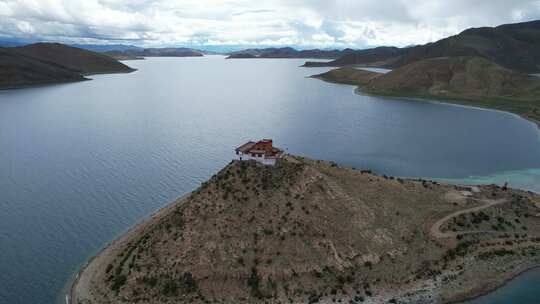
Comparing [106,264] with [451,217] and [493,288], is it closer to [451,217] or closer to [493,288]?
[493,288]

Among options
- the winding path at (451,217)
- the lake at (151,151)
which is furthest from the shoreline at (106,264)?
the winding path at (451,217)

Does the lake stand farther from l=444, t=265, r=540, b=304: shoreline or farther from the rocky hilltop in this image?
l=444, t=265, r=540, b=304: shoreline

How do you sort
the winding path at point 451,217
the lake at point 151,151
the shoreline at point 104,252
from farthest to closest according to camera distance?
the lake at point 151,151 < the winding path at point 451,217 < the shoreline at point 104,252

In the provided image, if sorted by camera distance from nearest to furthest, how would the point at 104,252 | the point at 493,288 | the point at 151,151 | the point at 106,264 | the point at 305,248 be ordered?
the point at 493,288 < the point at 305,248 < the point at 106,264 < the point at 104,252 < the point at 151,151

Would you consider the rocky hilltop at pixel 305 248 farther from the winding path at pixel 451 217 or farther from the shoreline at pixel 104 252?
the shoreline at pixel 104 252

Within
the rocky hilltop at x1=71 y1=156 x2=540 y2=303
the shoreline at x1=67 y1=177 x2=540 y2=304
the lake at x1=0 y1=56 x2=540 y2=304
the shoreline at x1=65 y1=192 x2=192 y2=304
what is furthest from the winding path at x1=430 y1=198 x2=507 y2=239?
the shoreline at x1=65 y1=192 x2=192 y2=304

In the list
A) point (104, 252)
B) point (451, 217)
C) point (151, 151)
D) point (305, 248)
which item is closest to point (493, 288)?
point (451, 217)
